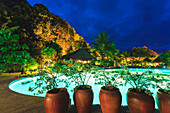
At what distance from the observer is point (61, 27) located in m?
19.8

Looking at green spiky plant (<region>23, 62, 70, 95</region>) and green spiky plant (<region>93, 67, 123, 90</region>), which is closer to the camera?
green spiky plant (<region>23, 62, 70, 95</region>)

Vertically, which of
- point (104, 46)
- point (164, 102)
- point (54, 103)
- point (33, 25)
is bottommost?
point (54, 103)

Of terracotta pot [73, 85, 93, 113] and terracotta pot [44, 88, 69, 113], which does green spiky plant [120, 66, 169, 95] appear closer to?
terracotta pot [73, 85, 93, 113]

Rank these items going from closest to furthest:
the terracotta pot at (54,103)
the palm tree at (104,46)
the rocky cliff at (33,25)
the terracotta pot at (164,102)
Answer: the terracotta pot at (164,102) < the terracotta pot at (54,103) < the rocky cliff at (33,25) < the palm tree at (104,46)

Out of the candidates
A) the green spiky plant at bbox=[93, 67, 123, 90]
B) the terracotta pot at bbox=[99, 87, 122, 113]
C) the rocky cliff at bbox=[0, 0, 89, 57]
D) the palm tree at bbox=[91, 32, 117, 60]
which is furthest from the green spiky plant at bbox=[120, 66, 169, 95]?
the palm tree at bbox=[91, 32, 117, 60]

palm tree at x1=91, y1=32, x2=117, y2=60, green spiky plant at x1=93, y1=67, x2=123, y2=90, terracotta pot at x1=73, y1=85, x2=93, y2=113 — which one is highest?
palm tree at x1=91, y1=32, x2=117, y2=60

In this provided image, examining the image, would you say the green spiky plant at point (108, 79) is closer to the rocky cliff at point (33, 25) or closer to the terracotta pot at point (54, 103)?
the terracotta pot at point (54, 103)

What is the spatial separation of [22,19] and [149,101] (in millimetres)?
16709

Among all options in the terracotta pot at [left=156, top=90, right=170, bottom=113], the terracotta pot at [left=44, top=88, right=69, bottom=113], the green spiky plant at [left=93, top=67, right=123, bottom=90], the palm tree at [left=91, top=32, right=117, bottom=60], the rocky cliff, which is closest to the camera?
the terracotta pot at [left=156, top=90, right=170, bottom=113]

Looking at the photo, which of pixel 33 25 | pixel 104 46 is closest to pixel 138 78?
pixel 33 25

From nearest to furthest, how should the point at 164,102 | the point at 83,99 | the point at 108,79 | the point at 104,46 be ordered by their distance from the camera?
the point at 164,102
the point at 83,99
the point at 108,79
the point at 104,46

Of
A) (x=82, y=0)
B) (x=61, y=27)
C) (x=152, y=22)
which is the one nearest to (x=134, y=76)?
(x=61, y=27)

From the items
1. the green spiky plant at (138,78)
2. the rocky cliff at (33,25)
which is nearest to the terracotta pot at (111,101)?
the green spiky plant at (138,78)

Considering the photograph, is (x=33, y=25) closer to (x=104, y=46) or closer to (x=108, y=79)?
(x=104, y=46)
